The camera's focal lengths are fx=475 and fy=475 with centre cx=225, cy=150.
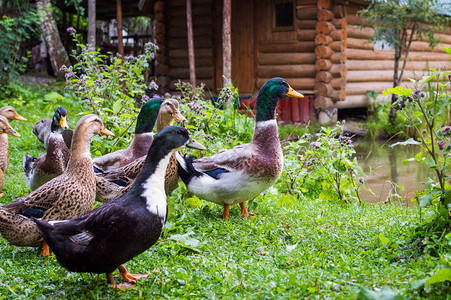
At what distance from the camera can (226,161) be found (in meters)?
4.36

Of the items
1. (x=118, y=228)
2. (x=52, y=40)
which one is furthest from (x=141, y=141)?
(x=52, y=40)

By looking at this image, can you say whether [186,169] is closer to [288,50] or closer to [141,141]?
[141,141]

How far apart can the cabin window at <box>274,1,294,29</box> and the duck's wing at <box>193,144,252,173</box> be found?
1032cm

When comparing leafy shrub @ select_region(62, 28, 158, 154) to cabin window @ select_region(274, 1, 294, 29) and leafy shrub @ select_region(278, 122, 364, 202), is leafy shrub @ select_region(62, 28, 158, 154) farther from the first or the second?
cabin window @ select_region(274, 1, 294, 29)

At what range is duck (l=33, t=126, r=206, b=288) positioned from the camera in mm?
2787

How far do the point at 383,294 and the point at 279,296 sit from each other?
0.60 meters

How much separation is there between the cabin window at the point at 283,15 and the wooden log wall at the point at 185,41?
219 centimetres

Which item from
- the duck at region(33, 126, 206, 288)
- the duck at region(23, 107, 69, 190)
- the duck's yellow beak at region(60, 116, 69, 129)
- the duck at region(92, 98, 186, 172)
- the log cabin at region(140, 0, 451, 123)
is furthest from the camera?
the log cabin at region(140, 0, 451, 123)

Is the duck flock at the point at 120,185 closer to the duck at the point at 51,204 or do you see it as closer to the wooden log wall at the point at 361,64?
the duck at the point at 51,204

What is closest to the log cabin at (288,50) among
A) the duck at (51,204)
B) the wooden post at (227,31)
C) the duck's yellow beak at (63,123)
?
the wooden post at (227,31)

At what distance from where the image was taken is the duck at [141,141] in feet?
16.0

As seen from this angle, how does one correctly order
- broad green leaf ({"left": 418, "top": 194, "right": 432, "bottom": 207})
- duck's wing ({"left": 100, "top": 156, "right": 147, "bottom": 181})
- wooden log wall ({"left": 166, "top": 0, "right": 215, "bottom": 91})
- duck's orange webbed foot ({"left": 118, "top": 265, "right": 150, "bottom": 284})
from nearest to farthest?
duck's orange webbed foot ({"left": 118, "top": 265, "right": 150, "bottom": 284}) → broad green leaf ({"left": 418, "top": 194, "right": 432, "bottom": 207}) → duck's wing ({"left": 100, "top": 156, "right": 147, "bottom": 181}) → wooden log wall ({"left": 166, "top": 0, "right": 215, "bottom": 91})

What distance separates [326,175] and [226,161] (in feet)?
5.95

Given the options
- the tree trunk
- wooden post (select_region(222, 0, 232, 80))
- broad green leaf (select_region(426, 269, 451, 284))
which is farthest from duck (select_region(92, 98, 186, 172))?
the tree trunk
